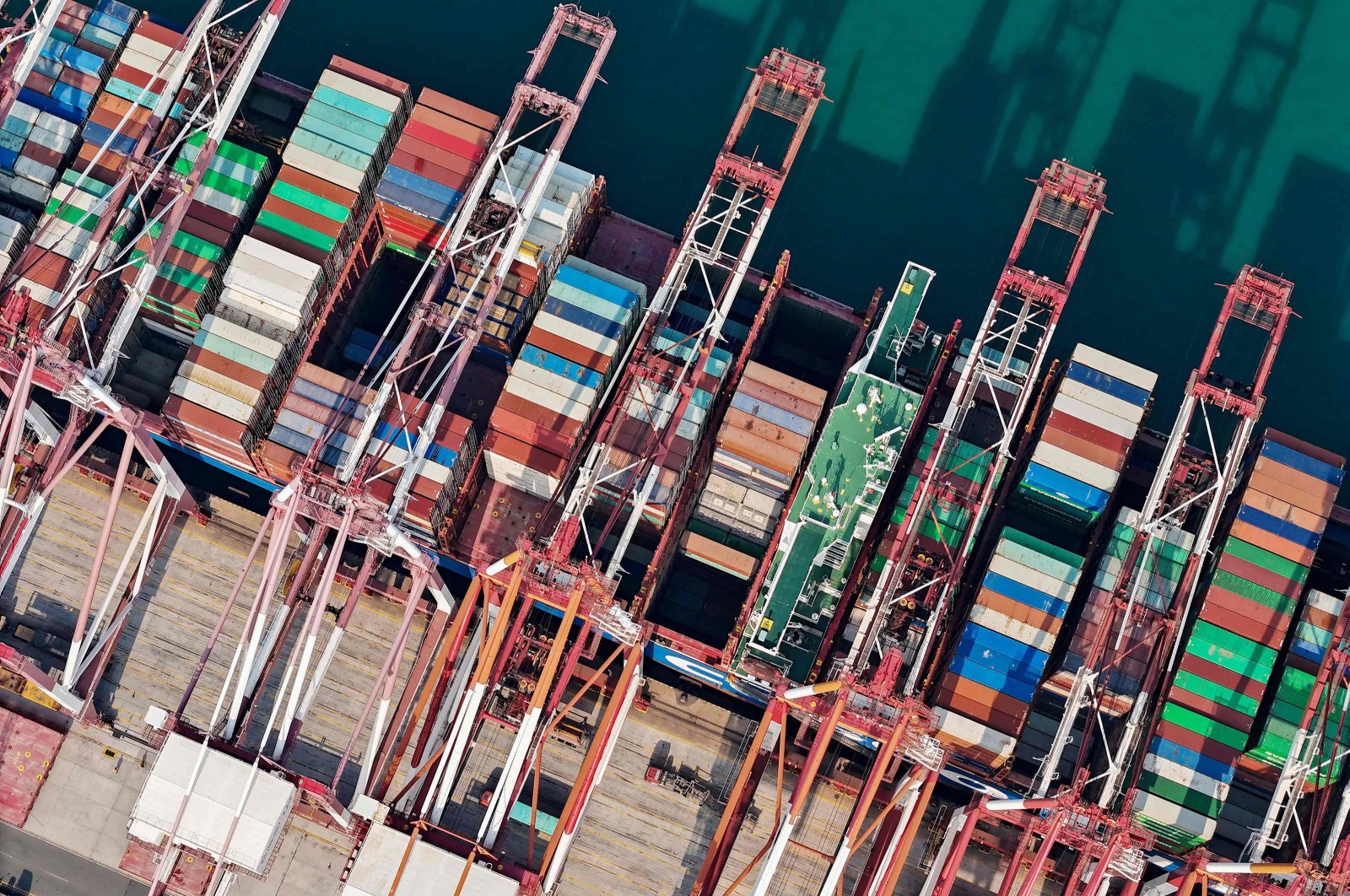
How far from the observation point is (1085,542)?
92.9 m

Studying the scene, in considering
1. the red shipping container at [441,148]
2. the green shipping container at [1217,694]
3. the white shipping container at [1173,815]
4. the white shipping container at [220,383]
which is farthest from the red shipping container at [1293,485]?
the white shipping container at [220,383]

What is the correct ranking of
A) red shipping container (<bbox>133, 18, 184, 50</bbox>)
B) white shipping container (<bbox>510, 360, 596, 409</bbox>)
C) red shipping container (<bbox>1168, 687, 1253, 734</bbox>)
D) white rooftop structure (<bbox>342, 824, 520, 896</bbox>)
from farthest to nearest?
red shipping container (<bbox>133, 18, 184, 50</bbox>), white shipping container (<bbox>510, 360, 596, 409</bbox>), red shipping container (<bbox>1168, 687, 1253, 734</bbox>), white rooftop structure (<bbox>342, 824, 520, 896</bbox>)

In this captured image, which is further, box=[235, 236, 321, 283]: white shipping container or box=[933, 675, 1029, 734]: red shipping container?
box=[235, 236, 321, 283]: white shipping container

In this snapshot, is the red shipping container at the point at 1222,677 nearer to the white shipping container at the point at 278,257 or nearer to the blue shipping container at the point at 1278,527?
the blue shipping container at the point at 1278,527

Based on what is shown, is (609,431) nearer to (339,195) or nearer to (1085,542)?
(339,195)

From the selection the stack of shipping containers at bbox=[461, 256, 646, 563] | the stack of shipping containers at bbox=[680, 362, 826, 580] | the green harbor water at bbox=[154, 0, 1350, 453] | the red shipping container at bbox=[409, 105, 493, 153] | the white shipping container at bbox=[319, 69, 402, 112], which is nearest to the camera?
the stack of shipping containers at bbox=[680, 362, 826, 580]

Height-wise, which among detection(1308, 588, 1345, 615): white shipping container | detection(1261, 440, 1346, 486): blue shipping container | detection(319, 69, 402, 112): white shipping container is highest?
detection(1261, 440, 1346, 486): blue shipping container

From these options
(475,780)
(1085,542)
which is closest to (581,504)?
(475,780)

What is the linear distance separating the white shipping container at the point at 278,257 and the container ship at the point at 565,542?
1.28 ft

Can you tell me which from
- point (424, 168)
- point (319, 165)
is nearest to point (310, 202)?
point (319, 165)

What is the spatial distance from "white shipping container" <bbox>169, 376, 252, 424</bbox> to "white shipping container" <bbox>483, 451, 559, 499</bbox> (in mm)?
16643

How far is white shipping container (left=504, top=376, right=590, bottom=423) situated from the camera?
88875 mm

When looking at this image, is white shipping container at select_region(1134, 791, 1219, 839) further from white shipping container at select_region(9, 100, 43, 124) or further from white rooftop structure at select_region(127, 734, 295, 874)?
white shipping container at select_region(9, 100, 43, 124)

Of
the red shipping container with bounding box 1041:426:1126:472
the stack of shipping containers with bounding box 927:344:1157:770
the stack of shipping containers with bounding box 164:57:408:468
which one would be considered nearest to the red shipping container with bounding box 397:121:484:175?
the stack of shipping containers with bounding box 164:57:408:468
